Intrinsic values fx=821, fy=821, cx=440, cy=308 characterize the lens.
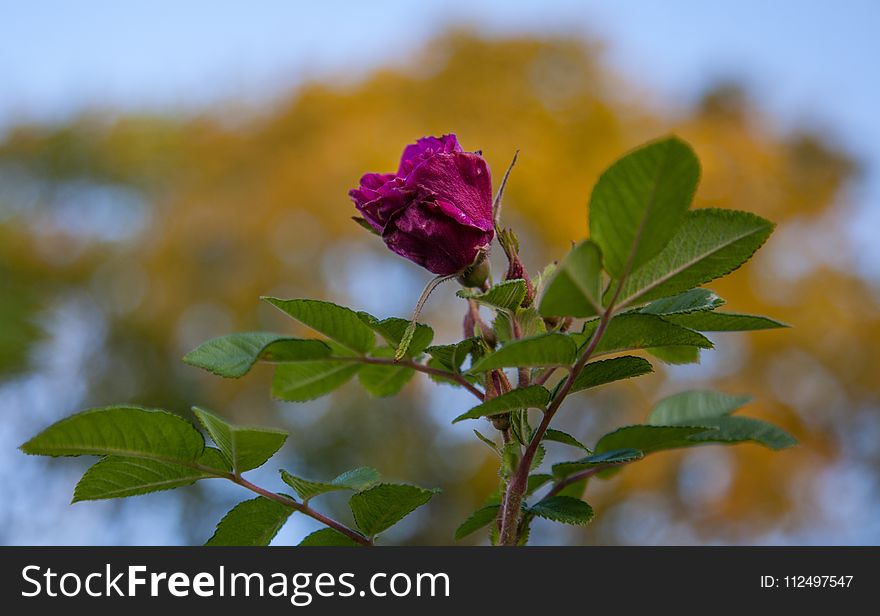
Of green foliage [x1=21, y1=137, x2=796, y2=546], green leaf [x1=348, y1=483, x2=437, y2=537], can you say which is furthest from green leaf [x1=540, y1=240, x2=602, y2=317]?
green leaf [x1=348, y1=483, x2=437, y2=537]

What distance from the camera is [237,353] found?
0.43 metres

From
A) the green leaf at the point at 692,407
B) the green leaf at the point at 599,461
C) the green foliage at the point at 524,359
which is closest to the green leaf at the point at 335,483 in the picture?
the green foliage at the point at 524,359

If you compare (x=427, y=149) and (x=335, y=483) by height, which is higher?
(x=427, y=149)

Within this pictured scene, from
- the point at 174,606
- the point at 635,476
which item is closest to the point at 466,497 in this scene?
the point at 635,476

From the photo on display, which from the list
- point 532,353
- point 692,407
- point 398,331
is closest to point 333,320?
point 398,331

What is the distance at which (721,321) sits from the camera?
0.40 m

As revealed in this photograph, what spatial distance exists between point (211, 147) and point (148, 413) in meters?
6.34

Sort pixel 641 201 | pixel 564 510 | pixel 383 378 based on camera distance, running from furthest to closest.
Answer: pixel 383 378 < pixel 564 510 < pixel 641 201

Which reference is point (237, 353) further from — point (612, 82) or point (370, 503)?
point (612, 82)

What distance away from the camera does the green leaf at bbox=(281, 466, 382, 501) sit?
390 millimetres

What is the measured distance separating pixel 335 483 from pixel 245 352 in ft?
0.28

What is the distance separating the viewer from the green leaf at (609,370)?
39cm

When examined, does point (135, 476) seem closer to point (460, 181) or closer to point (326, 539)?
point (326, 539)

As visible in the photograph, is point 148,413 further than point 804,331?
No
